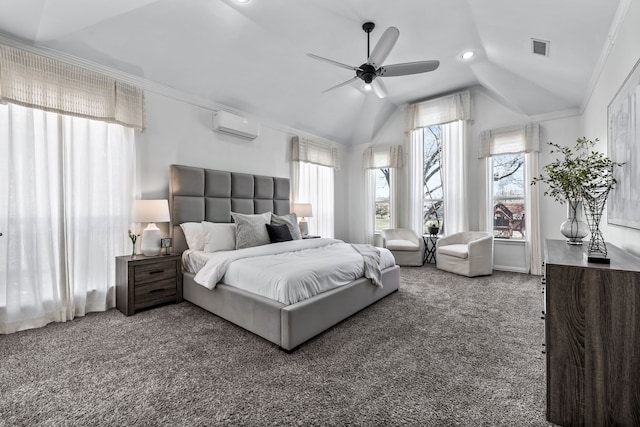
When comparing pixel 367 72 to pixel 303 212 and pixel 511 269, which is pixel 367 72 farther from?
pixel 511 269

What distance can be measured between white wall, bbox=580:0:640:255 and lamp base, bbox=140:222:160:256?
13.4 ft

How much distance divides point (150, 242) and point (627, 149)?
4.19 metres

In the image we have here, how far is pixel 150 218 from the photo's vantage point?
10.3ft

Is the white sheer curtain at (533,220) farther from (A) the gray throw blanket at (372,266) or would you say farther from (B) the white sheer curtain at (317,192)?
(B) the white sheer curtain at (317,192)

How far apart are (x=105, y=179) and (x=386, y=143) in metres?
5.05

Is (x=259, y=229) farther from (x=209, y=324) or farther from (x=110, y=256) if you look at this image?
(x=110, y=256)

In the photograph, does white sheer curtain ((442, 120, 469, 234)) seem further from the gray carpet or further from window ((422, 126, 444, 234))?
the gray carpet

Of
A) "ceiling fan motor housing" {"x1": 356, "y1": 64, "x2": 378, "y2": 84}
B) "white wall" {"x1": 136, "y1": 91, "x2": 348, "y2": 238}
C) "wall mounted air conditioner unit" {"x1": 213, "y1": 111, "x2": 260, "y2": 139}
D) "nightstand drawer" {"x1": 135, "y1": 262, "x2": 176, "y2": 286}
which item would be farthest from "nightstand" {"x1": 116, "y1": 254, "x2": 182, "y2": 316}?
"ceiling fan motor housing" {"x1": 356, "y1": 64, "x2": 378, "y2": 84}

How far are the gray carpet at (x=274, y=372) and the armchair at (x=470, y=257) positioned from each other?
1.53 meters

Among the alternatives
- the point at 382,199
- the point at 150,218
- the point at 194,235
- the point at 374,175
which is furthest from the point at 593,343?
the point at 374,175

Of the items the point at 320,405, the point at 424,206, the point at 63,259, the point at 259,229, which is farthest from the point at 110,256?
the point at 424,206

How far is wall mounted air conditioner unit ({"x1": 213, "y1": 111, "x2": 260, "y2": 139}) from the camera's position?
4.09 meters

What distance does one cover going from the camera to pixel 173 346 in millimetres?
2307

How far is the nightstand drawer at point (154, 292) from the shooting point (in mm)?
2996
